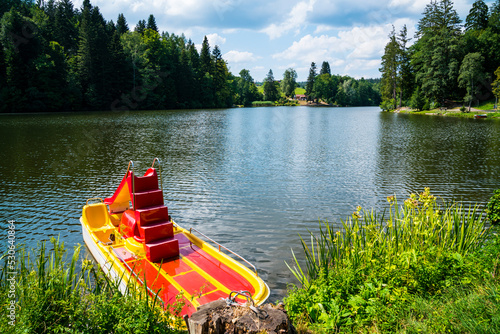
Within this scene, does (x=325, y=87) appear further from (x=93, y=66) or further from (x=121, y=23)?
(x=93, y=66)

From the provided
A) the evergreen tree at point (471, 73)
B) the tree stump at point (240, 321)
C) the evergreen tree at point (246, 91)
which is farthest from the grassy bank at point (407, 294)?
the evergreen tree at point (246, 91)

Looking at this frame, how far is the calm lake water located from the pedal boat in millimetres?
1346

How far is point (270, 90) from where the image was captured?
147625 millimetres

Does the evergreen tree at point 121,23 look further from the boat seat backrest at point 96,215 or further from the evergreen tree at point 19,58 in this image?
the boat seat backrest at point 96,215

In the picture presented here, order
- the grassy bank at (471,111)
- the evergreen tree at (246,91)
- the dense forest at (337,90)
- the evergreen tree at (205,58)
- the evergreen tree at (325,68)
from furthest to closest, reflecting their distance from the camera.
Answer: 1. the evergreen tree at (325,68)
2. the dense forest at (337,90)
3. the evergreen tree at (246,91)
4. the evergreen tree at (205,58)
5. the grassy bank at (471,111)

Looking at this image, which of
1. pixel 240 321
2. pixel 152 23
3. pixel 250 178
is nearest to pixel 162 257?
pixel 240 321

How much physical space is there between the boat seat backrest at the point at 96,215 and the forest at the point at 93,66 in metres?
60.9

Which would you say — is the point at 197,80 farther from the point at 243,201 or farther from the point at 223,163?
the point at 243,201

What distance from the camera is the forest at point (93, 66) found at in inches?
2250

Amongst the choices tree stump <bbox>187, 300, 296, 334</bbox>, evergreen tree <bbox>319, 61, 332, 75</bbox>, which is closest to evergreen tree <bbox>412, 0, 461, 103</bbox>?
tree stump <bbox>187, 300, 296, 334</bbox>

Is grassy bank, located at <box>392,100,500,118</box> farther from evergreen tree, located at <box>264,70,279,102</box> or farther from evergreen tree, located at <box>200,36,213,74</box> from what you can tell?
evergreen tree, located at <box>264,70,279,102</box>

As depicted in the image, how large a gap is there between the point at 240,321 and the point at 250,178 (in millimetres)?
14341

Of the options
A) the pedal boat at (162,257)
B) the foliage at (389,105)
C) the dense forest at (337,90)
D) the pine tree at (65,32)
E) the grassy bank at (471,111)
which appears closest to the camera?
the pedal boat at (162,257)

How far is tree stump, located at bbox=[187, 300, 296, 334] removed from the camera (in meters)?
3.16
